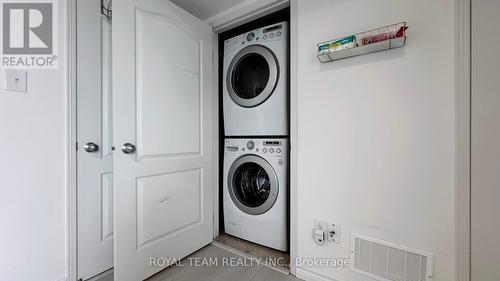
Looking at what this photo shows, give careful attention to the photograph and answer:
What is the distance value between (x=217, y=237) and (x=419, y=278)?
1.45 metres

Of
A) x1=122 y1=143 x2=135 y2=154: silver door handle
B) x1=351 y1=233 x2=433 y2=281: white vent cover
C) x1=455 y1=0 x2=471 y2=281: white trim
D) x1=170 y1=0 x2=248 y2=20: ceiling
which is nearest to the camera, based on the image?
x1=455 y1=0 x2=471 y2=281: white trim

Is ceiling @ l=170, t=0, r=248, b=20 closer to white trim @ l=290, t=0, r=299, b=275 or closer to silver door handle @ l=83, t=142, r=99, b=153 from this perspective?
white trim @ l=290, t=0, r=299, b=275

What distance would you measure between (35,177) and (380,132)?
6.04ft

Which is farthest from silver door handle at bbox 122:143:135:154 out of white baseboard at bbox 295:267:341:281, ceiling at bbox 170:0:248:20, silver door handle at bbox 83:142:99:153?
white baseboard at bbox 295:267:341:281

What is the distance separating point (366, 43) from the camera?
1.03 metres

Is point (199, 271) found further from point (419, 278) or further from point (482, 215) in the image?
point (482, 215)

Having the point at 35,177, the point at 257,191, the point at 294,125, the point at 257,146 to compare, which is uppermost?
the point at 294,125

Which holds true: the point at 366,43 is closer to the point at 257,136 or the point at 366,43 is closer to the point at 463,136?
the point at 463,136

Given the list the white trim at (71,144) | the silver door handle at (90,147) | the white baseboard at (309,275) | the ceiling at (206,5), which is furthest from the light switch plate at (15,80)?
the white baseboard at (309,275)

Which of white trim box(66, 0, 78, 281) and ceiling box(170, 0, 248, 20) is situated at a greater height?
ceiling box(170, 0, 248, 20)

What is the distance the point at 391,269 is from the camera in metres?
1.08

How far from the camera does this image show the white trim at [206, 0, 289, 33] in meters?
1.46

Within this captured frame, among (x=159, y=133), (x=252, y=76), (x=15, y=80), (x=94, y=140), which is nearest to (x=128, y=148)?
(x=159, y=133)

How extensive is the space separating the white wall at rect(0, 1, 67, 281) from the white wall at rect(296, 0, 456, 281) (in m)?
1.42
